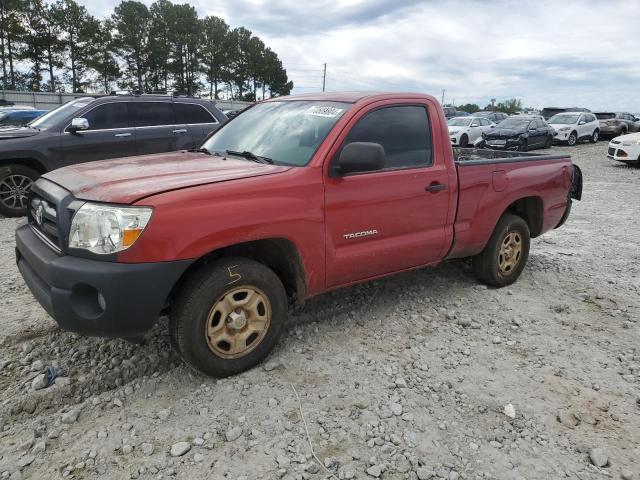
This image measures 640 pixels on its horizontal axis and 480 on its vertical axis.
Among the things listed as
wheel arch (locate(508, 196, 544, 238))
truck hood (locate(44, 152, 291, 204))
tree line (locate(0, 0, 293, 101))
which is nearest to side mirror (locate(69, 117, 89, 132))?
truck hood (locate(44, 152, 291, 204))

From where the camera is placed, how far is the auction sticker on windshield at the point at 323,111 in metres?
3.40

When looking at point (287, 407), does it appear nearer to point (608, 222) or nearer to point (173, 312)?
point (173, 312)

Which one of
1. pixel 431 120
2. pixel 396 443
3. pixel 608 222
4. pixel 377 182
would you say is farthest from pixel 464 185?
pixel 608 222

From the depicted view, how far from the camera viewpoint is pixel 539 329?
12.6 feet

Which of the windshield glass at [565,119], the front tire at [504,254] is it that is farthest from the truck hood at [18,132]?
the windshield glass at [565,119]

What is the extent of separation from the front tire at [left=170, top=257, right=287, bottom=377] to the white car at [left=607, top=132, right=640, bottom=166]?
15.0m

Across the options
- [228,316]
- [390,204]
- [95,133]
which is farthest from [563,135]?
[228,316]

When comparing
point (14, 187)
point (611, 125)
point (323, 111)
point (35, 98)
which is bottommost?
point (14, 187)

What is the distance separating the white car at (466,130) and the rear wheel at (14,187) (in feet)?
52.0

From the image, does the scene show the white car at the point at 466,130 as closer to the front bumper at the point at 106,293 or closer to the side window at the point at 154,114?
the side window at the point at 154,114

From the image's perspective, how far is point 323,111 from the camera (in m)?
3.49

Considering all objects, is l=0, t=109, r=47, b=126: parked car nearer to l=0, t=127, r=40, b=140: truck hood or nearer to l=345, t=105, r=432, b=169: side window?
l=0, t=127, r=40, b=140: truck hood

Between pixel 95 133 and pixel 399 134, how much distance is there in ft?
18.2

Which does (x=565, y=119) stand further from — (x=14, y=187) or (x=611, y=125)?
(x=14, y=187)
